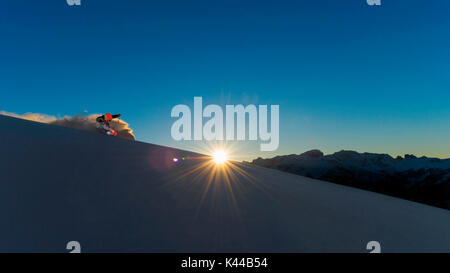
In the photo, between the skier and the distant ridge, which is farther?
the distant ridge

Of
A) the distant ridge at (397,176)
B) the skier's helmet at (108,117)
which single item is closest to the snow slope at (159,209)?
the skier's helmet at (108,117)

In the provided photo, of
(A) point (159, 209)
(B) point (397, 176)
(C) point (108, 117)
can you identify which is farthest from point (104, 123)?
(B) point (397, 176)

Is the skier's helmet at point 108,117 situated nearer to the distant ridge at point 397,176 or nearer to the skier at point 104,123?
the skier at point 104,123

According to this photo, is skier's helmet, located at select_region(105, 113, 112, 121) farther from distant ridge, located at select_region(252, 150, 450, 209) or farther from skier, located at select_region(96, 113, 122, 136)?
distant ridge, located at select_region(252, 150, 450, 209)

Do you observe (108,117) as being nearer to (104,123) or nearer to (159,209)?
(104,123)

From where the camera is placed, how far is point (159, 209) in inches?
264

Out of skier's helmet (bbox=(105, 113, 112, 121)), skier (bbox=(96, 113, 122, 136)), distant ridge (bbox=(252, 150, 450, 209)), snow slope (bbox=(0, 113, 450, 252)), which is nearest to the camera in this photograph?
snow slope (bbox=(0, 113, 450, 252))

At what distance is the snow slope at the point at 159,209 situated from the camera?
226 inches

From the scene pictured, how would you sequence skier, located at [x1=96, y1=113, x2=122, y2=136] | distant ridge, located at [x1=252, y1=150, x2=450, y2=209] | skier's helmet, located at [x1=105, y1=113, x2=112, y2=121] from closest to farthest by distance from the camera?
skier, located at [x1=96, y1=113, x2=122, y2=136] → skier's helmet, located at [x1=105, y1=113, x2=112, y2=121] → distant ridge, located at [x1=252, y1=150, x2=450, y2=209]

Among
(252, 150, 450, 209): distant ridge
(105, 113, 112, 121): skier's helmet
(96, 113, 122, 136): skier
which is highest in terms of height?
(252, 150, 450, 209): distant ridge

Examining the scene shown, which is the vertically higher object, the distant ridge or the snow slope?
the distant ridge

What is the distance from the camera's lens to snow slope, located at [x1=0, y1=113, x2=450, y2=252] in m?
5.75

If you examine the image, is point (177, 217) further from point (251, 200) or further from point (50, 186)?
point (50, 186)

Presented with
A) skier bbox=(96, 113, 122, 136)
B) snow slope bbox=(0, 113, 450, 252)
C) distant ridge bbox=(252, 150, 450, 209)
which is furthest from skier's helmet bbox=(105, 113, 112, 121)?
distant ridge bbox=(252, 150, 450, 209)
